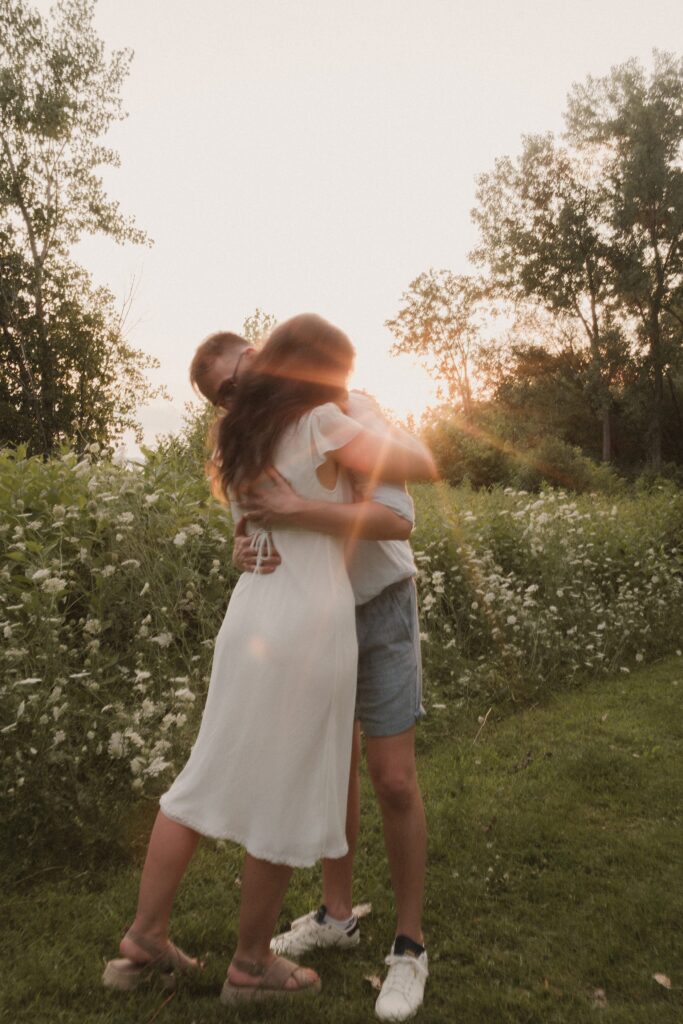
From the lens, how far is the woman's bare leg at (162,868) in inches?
84.7

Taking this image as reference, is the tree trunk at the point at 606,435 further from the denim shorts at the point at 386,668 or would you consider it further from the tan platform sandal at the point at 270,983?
the tan platform sandal at the point at 270,983

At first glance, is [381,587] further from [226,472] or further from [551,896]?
[551,896]

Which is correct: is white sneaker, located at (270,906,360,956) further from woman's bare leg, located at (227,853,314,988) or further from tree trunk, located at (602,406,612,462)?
tree trunk, located at (602,406,612,462)

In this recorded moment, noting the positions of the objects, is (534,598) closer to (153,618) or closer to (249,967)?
(153,618)

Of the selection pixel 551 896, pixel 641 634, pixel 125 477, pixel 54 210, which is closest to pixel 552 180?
pixel 54 210

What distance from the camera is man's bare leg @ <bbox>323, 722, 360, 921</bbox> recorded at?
257 centimetres

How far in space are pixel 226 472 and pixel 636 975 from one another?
7.01ft

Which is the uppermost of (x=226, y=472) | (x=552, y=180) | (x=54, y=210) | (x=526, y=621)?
(x=552, y=180)

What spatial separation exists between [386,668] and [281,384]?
900 millimetres

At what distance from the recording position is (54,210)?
67.2 feet

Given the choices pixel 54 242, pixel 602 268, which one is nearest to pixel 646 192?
pixel 602 268

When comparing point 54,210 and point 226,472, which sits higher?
point 54,210

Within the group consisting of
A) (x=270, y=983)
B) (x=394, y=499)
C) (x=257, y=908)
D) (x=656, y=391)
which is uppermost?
(x=656, y=391)

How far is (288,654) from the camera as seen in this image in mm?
2045
